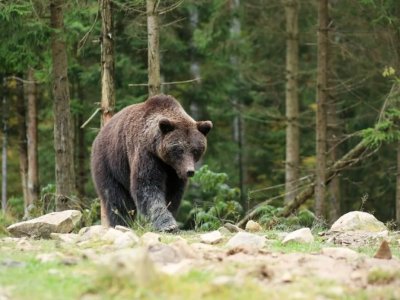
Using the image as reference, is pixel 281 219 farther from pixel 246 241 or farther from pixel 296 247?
pixel 246 241

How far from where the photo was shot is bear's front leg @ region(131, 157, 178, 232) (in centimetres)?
1128

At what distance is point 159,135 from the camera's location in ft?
38.5

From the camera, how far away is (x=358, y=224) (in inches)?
438

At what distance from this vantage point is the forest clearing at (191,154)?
637 cm

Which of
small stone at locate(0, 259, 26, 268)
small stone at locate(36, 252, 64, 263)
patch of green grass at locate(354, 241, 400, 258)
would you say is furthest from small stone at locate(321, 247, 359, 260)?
small stone at locate(0, 259, 26, 268)

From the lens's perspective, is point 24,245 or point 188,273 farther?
point 24,245

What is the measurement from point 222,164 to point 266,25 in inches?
243

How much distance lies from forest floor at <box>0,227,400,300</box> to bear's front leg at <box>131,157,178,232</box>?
10.3 feet

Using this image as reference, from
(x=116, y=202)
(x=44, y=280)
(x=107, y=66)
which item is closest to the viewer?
(x=44, y=280)

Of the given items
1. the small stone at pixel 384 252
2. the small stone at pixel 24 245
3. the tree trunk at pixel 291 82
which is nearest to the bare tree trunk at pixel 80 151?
the tree trunk at pixel 291 82

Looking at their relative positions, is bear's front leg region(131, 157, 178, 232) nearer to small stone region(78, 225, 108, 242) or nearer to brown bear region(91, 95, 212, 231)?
brown bear region(91, 95, 212, 231)

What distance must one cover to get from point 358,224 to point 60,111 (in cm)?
750

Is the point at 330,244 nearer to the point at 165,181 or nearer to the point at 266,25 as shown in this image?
the point at 165,181

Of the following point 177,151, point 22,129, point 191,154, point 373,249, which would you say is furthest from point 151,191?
point 22,129
